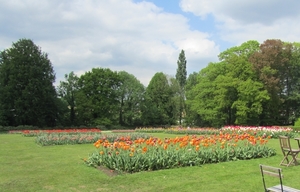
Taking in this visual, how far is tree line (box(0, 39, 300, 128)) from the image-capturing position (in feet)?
124

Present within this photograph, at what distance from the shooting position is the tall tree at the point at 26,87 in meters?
37.8

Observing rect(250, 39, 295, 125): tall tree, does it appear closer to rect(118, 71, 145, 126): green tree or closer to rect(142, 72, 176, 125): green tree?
rect(142, 72, 176, 125): green tree

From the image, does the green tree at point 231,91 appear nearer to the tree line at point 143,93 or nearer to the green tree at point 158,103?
the tree line at point 143,93

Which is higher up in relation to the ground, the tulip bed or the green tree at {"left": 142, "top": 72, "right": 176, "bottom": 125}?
the green tree at {"left": 142, "top": 72, "right": 176, "bottom": 125}

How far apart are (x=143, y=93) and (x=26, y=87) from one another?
68.4 ft

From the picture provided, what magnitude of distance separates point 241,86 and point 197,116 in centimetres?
1277

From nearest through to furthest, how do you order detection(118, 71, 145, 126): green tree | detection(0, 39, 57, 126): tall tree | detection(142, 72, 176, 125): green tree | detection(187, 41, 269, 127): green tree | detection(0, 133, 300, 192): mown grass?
detection(0, 133, 300, 192): mown grass
detection(187, 41, 269, 127): green tree
detection(0, 39, 57, 126): tall tree
detection(142, 72, 176, 125): green tree
detection(118, 71, 145, 126): green tree

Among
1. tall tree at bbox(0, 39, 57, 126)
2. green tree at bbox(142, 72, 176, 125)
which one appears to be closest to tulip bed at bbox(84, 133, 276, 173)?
tall tree at bbox(0, 39, 57, 126)

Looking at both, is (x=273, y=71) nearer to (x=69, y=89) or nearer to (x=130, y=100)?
A: (x=130, y=100)

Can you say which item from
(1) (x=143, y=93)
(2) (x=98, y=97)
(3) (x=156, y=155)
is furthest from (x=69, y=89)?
(3) (x=156, y=155)

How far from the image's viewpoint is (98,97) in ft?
154

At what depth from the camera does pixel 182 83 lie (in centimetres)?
6166

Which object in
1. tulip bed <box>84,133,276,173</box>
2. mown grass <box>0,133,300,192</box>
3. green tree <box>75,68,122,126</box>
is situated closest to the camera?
mown grass <box>0,133,300,192</box>

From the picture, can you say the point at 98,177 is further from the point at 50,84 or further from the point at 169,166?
the point at 50,84
